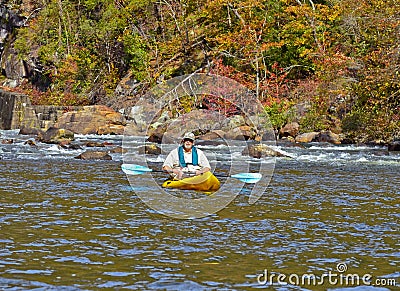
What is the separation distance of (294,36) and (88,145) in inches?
620

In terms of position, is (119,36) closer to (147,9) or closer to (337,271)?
(147,9)

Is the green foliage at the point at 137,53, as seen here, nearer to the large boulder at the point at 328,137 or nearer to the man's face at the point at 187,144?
the large boulder at the point at 328,137

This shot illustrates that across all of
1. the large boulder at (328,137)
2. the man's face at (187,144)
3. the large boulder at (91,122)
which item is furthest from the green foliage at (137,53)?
the man's face at (187,144)

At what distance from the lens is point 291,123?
101ft

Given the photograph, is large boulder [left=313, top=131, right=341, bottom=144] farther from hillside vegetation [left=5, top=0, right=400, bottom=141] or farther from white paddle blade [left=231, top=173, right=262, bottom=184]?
white paddle blade [left=231, top=173, right=262, bottom=184]

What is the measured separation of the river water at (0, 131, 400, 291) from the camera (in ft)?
20.8

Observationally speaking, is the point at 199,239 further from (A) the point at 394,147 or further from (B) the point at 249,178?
(A) the point at 394,147

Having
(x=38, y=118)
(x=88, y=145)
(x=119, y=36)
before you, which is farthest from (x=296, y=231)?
(x=119, y=36)

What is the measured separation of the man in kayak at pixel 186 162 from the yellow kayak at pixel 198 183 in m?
0.22

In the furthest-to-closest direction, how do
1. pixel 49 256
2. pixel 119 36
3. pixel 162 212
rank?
pixel 119 36
pixel 162 212
pixel 49 256

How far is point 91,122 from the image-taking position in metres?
33.8

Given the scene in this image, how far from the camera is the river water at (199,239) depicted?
6340mm

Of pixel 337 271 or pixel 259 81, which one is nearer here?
pixel 337 271

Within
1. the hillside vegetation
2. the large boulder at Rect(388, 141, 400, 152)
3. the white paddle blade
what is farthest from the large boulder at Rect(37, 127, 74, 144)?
the large boulder at Rect(388, 141, 400, 152)
